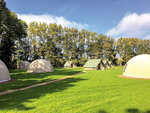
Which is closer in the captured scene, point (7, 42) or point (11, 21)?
point (11, 21)

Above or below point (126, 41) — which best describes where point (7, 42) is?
below

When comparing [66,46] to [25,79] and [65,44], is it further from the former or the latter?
[25,79]

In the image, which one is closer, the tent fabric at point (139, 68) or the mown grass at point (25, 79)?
the mown grass at point (25, 79)

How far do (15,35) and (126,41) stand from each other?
2636 inches

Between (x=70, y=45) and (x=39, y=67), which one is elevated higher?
(x=70, y=45)

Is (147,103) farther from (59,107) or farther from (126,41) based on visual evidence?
(126,41)

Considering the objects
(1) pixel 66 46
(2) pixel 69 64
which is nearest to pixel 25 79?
(2) pixel 69 64

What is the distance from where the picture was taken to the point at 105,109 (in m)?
5.52

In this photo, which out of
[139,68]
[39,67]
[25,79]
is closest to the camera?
[25,79]

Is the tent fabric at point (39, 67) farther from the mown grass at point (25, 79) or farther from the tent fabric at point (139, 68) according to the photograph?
the tent fabric at point (139, 68)

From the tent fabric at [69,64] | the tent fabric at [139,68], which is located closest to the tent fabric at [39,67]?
the tent fabric at [139,68]

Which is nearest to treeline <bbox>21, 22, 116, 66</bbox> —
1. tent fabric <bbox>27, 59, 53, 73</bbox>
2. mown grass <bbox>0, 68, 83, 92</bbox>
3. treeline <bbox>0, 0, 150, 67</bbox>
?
treeline <bbox>0, 0, 150, 67</bbox>

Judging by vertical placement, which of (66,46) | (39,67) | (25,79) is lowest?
(25,79)

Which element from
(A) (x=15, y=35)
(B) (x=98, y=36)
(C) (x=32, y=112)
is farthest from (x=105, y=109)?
(B) (x=98, y=36)
